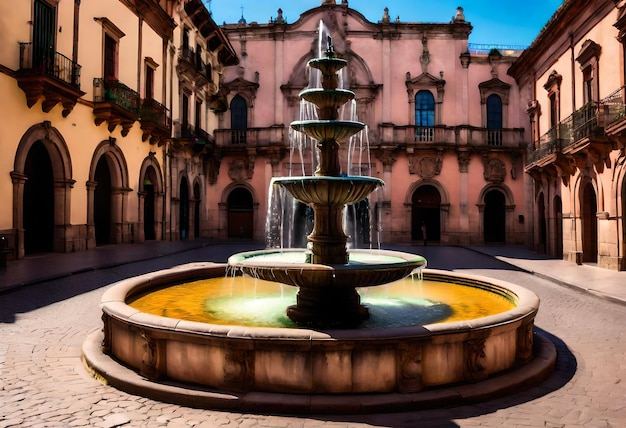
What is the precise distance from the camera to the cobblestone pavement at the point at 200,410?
4.01 m

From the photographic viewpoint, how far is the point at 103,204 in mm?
20281

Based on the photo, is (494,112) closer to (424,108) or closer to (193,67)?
(424,108)

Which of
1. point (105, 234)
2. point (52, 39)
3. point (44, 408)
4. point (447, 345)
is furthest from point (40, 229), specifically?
point (447, 345)

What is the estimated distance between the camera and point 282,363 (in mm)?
4395

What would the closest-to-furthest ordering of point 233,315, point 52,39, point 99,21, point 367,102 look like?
point 233,315, point 52,39, point 99,21, point 367,102

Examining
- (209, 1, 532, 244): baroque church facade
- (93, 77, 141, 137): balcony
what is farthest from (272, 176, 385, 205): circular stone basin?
(209, 1, 532, 244): baroque church facade

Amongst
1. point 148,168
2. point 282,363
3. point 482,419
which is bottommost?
point 482,419

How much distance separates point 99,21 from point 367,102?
1536 cm

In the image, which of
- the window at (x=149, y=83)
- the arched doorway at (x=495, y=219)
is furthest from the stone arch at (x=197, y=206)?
the arched doorway at (x=495, y=219)

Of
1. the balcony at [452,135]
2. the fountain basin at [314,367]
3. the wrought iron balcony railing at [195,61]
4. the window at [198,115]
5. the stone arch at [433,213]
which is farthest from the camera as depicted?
the stone arch at [433,213]

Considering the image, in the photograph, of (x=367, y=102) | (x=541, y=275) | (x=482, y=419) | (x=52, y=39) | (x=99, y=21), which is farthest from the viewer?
(x=367, y=102)

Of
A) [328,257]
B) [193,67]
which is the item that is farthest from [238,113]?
[328,257]

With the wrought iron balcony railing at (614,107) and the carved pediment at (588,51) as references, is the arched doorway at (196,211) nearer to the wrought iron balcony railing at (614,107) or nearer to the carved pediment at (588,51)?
the carved pediment at (588,51)

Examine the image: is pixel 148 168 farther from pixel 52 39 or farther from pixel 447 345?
pixel 447 345
